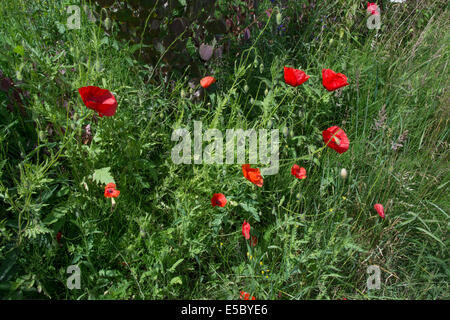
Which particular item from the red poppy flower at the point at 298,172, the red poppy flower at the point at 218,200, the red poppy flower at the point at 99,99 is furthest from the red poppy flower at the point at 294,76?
the red poppy flower at the point at 99,99

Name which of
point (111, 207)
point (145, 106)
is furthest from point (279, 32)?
point (111, 207)

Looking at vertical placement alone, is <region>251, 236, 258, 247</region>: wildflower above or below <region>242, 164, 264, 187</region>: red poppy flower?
below

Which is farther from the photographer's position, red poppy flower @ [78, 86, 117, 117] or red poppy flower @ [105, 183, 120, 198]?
red poppy flower @ [105, 183, 120, 198]

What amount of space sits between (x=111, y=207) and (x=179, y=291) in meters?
0.41

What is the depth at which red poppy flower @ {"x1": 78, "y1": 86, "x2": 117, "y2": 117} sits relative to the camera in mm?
1297

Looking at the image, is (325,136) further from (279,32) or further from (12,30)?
(12,30)

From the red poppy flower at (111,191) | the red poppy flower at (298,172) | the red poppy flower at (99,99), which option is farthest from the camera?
the red poppy flower at (298,172)

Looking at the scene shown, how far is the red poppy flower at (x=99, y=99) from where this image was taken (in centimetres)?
130

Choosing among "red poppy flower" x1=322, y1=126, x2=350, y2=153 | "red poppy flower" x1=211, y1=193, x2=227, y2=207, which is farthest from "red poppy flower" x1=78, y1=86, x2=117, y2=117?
"red poppy flower" x1=322, y1=126, x2=350, y2=153

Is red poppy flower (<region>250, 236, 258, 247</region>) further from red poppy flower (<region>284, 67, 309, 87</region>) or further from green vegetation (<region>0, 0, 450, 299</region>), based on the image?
red poppy flower (<region>284, 67, 309, 87</region>)

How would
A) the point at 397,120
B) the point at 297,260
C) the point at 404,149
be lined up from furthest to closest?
the point at 397,120, the point at 404,149, the point at 297,260

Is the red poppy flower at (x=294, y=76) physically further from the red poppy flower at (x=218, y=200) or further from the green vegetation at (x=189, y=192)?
the red poppy flower at (x=218, y=200)

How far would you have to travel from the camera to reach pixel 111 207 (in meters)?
1.58

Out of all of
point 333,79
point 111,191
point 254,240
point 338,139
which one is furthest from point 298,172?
point 111,191
